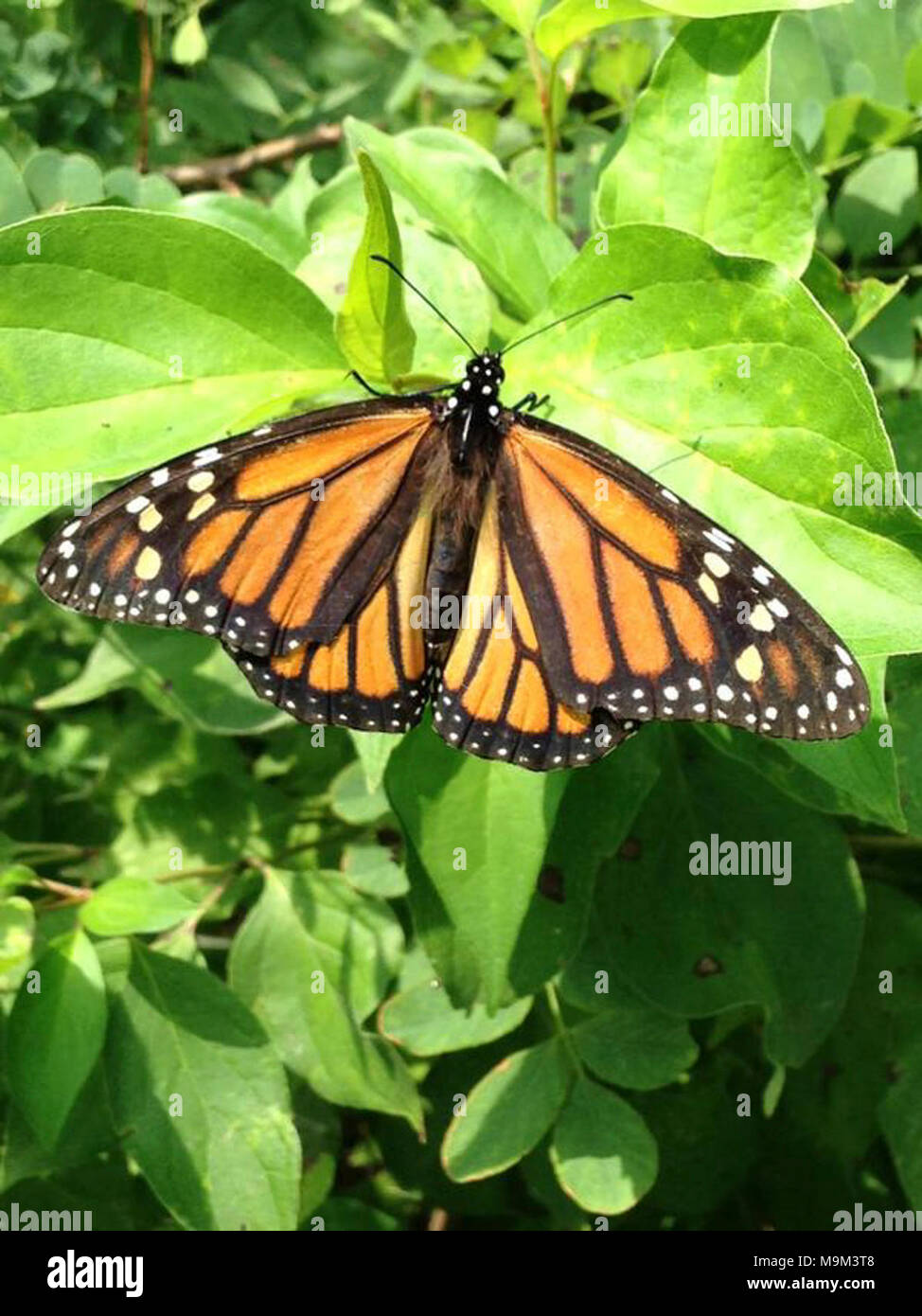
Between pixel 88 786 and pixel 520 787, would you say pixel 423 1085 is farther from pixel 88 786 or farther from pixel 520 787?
pixel 520 787

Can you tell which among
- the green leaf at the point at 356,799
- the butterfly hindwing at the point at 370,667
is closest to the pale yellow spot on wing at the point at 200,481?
the butterfly hindwing at the point at 370,667

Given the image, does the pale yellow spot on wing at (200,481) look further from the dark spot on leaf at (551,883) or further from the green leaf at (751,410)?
the dark spot on leaf at (551,883)

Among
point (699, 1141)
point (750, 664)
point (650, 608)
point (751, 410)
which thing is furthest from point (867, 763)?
point (699, 1141)

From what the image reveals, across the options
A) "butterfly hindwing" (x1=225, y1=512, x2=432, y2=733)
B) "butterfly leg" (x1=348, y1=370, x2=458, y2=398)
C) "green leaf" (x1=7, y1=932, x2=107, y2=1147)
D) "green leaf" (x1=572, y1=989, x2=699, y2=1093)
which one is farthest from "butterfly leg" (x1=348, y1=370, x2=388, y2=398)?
"green leaf" (x1=572, y1=989, x2=699, y2=1093)

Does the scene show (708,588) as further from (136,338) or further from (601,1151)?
(601,1151)

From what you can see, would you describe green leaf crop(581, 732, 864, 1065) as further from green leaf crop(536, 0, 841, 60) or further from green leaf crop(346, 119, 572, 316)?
green leaf crop(536, 0, 841, 60)

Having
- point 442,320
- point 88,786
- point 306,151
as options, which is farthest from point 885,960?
point 306,151
